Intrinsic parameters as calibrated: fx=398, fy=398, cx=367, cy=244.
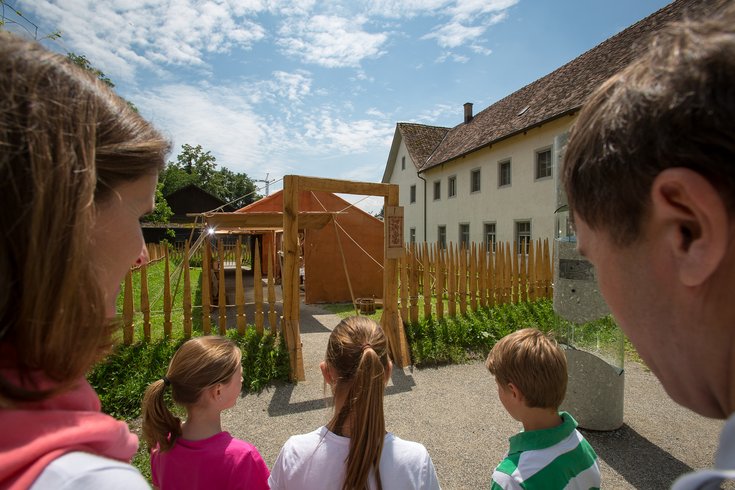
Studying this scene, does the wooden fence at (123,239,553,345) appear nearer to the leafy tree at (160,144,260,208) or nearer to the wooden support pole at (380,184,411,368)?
the wooden support pole at (380,184,411,368)

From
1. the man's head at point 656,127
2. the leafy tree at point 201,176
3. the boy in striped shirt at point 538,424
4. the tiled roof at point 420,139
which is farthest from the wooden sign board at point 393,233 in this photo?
the leafy tree at point 201,176

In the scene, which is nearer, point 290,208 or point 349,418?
point 349,418

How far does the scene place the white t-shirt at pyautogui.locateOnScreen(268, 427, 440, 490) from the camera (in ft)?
5.39

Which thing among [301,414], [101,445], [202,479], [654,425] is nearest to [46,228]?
[101,445]

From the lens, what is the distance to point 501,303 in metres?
8.10

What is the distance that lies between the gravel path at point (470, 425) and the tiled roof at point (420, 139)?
21.2m

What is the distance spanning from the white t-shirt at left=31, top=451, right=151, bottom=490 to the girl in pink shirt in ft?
5.17

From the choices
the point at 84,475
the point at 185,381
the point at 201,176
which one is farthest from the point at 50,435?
the point at 201,176

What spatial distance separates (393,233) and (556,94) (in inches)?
556

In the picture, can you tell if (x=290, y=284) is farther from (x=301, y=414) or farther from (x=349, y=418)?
(x=349, y=418)

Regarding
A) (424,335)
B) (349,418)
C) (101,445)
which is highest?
(101,445)

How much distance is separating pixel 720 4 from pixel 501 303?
7.90m

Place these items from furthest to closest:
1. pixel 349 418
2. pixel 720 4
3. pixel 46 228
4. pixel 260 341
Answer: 1. pixel 260 341
2. pixel 349 418
3. pixel 720 4
4. pixel 46 228

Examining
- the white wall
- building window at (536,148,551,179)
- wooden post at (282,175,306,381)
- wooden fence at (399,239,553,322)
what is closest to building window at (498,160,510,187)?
the white wall
